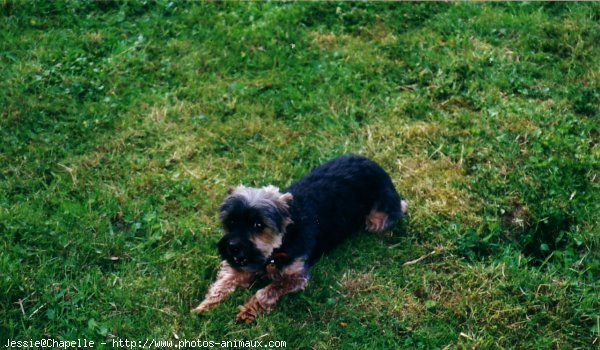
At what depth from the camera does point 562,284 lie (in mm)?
5742

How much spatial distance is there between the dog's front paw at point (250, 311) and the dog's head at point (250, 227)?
282 millimetres

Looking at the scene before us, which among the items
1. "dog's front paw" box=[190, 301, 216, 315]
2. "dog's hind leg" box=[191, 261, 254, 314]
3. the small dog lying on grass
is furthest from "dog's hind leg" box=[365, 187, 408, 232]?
"dog's front paw" box=[190, 301, 216, 315]

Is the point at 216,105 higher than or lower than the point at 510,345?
higher

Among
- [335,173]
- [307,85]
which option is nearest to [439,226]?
[335,173]

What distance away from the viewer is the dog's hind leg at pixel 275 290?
5.46 metres

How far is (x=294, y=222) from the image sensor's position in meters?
5.65

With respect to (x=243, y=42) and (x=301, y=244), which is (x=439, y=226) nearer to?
(x=301, y=244)

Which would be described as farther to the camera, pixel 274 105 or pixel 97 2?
pixel 97 2

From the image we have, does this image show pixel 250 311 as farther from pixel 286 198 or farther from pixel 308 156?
pixel 308 156

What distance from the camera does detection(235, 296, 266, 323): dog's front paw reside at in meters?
5.44

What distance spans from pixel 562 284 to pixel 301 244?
7.37ft

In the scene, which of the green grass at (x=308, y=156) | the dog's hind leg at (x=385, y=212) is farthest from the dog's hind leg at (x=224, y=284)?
the dog's hind leg at (x=385, y=212)

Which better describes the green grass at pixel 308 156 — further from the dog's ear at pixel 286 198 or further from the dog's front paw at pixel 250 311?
the dog's ear at pixel 286 198

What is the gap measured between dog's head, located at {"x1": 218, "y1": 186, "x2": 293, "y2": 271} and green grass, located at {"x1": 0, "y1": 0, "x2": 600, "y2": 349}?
52 centimetres
